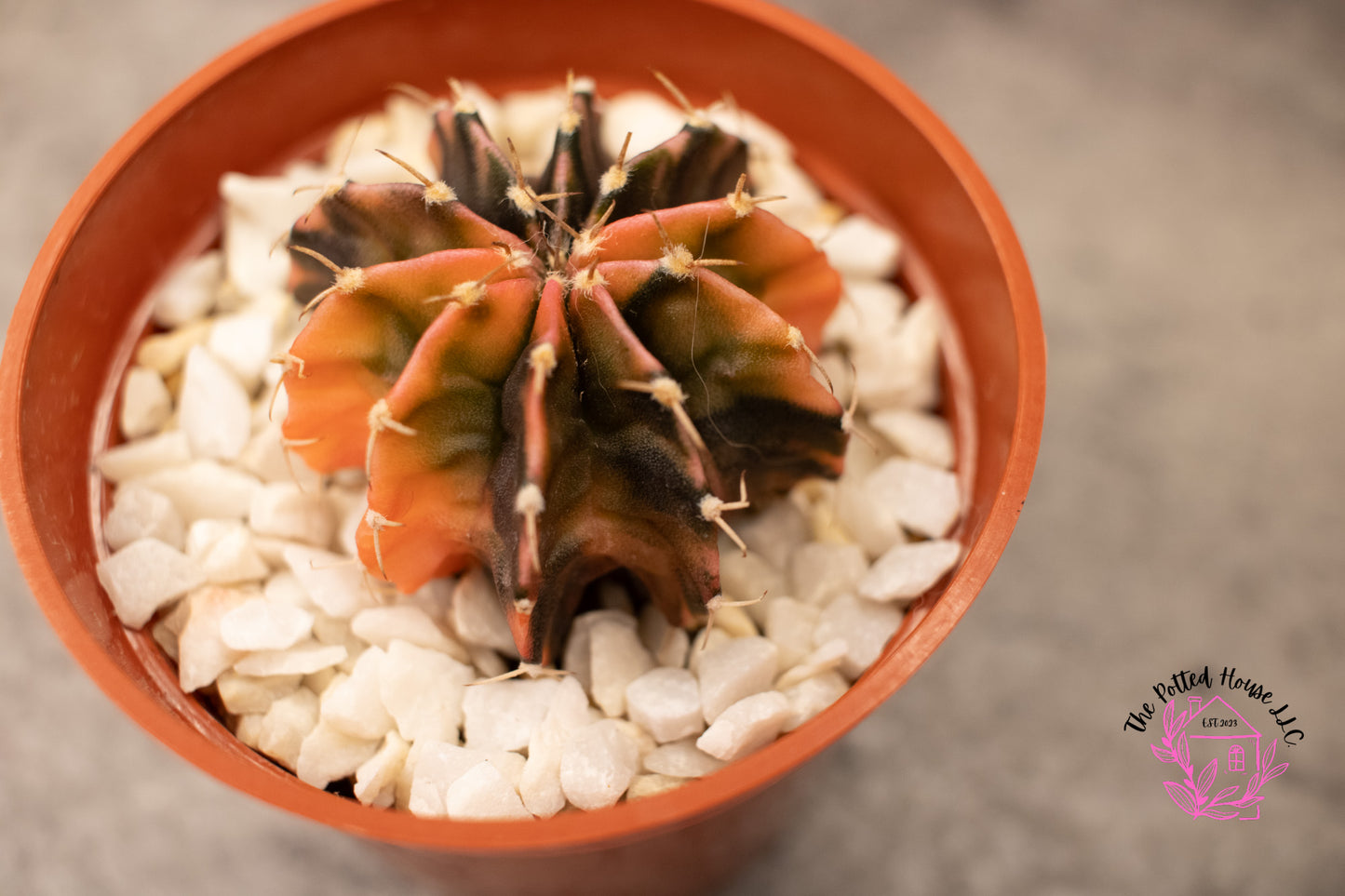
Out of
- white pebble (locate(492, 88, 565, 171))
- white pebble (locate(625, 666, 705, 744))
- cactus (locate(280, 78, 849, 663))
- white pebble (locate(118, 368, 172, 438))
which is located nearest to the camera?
cactus (locate(280, 78, 849, 663))

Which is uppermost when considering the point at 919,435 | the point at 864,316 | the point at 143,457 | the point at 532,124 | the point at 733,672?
the point at 532,124

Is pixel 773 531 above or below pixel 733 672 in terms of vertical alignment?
above

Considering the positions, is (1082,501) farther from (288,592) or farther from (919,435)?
(288,592)

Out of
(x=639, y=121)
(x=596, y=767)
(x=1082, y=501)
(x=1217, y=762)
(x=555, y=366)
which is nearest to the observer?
(x=555, y=366)

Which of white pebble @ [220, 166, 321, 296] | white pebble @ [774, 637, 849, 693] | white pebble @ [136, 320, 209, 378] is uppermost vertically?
white pebble @ [220, 166, 321, 296]

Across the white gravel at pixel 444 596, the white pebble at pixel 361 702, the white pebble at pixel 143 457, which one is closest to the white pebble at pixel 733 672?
the white gravel at pixel 444 596

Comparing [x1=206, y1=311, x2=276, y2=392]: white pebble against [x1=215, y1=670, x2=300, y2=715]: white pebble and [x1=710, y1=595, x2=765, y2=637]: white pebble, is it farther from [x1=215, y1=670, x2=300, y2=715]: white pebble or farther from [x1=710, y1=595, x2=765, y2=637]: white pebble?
[x1=710, y1=595, x2=765, y2=637]: white pebble

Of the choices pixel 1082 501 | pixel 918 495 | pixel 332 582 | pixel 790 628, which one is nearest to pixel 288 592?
pixel 332 582

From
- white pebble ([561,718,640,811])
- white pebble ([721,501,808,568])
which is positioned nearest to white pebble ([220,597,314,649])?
white pebble ([561,718,640,811])
